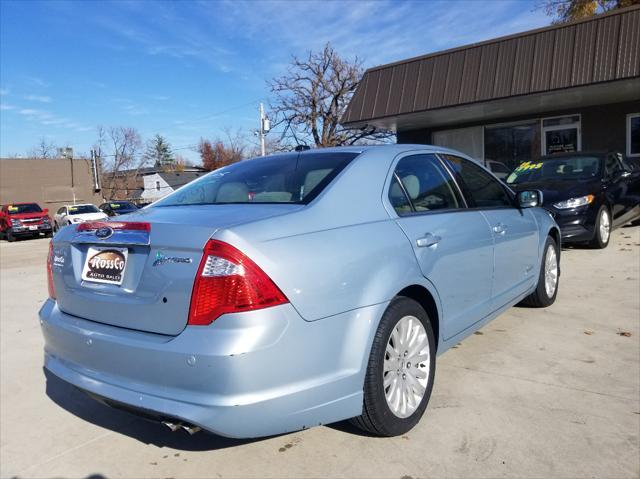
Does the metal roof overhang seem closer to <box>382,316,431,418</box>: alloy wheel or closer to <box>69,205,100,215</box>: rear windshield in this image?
<box>382,316,431,418</box>: alloy wheel

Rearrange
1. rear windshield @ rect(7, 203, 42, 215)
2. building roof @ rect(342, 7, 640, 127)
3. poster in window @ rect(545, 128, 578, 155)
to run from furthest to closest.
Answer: rear windshield @ rect(7, 203, 42, 215)
poster in window @ rect(545, 128, 578, 155)
building roof @ rect(342, 7, 640, 127)

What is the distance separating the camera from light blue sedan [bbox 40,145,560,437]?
6.89 feet

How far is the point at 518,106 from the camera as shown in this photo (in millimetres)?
13680

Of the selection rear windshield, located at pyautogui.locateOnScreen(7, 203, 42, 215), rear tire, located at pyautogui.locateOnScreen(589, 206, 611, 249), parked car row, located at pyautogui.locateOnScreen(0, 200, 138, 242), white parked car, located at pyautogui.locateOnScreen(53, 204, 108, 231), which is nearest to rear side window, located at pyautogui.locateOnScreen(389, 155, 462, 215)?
rear tire, located at pyautogui.locateOnScreen(589, 206, 611, 249)

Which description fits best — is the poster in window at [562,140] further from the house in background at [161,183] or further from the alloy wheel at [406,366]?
the house in background at [161,183]

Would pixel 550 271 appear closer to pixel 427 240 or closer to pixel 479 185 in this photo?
pixel 479 185

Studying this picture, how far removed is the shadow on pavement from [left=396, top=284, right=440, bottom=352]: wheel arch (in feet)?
3.95

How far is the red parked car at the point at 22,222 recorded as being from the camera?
74.5 ft

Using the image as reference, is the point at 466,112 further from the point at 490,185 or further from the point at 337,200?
the point at 337,200

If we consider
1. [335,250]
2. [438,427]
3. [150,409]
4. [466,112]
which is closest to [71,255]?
[150,409]

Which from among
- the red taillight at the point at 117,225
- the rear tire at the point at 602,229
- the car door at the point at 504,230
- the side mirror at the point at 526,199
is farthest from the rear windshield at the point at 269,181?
the rear tire at the point at 602,229

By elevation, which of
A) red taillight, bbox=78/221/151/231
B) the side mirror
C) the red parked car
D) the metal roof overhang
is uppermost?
the metal roof overhang

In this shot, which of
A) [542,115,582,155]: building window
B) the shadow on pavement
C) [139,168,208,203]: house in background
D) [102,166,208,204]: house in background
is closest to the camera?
the shadow on pavement

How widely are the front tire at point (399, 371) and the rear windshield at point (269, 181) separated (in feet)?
2.62
